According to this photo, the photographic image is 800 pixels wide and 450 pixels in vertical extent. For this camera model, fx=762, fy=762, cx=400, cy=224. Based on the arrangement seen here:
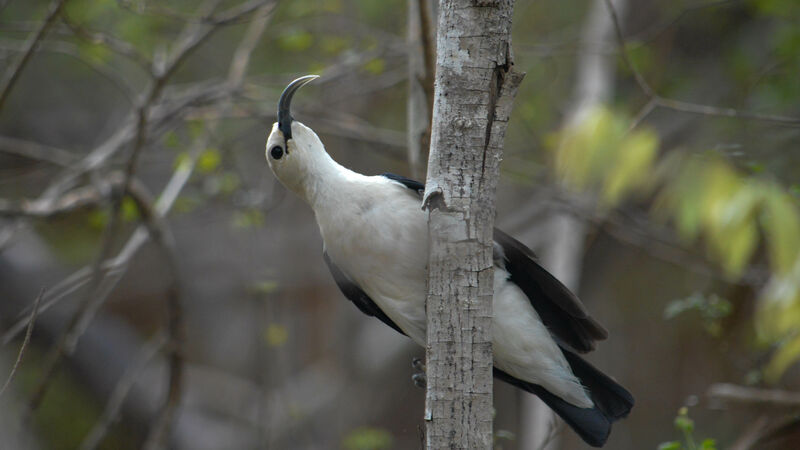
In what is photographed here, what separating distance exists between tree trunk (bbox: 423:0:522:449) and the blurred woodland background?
0.75 m

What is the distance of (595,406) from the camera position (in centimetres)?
327

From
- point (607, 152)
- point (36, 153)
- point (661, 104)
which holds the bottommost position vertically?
point (661, 104)

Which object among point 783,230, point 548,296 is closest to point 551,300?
point 548,296

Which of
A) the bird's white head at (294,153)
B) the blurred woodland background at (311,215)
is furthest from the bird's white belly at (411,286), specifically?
the blurred woodland background at (311,215)

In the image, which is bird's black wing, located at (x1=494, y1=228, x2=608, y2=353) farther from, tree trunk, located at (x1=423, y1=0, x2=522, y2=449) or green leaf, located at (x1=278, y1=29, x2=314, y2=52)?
green leaf, located at (x1=278, y1=29, x2=314, y2=52)

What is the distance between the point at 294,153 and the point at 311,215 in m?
6.17

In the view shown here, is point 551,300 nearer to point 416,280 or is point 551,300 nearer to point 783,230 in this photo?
point 416,280

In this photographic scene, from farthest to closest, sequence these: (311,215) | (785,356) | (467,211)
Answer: (311,215), (785,356), (467,211)

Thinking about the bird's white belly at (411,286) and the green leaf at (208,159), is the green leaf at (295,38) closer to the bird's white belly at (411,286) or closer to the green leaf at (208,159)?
the green leaf at (208,159)

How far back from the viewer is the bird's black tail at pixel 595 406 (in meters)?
3.21

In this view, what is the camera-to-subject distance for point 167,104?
15.8 feet

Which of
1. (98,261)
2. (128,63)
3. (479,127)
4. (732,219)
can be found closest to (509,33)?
(479,127)

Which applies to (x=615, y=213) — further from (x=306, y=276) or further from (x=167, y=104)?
(x=306, y=276)

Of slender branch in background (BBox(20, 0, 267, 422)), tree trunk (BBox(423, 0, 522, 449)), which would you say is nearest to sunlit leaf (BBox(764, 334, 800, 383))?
tree trunk (BBox(423, 0, 522, 449))
